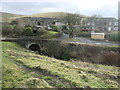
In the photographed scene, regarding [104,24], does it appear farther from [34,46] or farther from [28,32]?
[34,46]

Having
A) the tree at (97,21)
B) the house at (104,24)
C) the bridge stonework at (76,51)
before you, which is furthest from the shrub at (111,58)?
the house at (104,24)

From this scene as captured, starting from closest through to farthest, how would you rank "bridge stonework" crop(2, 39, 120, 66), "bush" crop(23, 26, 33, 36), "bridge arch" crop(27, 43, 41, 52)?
"bridge stonework" crop(2, 39, 120, 66) < "bridge arch" crop(27, 43, 41, 52) < "bush" crop(23, 26, 33, 36)

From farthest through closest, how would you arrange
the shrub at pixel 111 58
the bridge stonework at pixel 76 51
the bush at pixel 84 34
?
the bush at pixel 84 34 → the bridge stonework at pixel 76 51 → the shrub at pixel 111 58

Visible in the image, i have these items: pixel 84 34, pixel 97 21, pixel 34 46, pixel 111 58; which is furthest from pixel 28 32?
pixel 97 21

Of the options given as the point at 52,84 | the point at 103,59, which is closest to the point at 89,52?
the point at 103,59

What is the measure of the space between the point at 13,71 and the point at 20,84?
73.9 inches

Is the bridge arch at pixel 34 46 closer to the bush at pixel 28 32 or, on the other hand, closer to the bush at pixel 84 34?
the bush at pixel 28 32

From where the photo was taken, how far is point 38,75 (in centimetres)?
711

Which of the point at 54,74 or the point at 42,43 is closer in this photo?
the point at 54,74

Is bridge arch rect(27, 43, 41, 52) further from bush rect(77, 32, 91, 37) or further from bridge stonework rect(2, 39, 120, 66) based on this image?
bush rect(77, 32, 91, 37)

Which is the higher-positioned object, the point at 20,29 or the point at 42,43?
the point at 20,29

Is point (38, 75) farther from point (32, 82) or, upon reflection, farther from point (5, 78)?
point (5, 78)

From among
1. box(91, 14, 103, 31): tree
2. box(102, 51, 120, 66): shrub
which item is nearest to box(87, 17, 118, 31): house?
box(91, 14, 103, 31): tree

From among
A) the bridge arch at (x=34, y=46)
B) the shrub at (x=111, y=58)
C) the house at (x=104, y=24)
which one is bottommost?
the shrub at (x=111, y=58)
